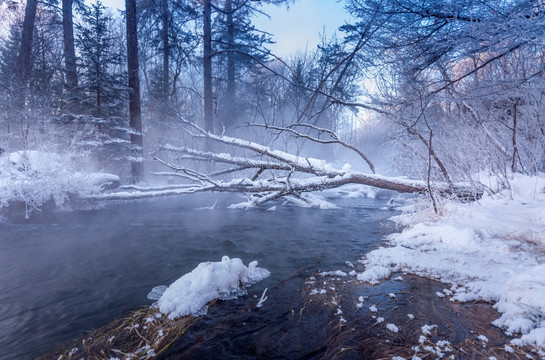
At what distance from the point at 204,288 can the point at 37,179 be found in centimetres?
756

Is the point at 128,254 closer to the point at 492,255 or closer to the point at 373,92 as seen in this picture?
the point at 492,255

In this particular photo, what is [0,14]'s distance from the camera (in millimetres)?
16734

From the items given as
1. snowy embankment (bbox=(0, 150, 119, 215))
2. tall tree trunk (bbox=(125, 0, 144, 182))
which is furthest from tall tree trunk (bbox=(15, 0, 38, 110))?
snowy embankment (bbox=(0, 150, 119, 215))

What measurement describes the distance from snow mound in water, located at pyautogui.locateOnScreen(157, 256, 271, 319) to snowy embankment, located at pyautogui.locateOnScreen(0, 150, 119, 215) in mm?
7173

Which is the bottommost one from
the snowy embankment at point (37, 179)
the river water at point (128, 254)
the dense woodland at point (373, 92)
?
the river water at point (128, 254)

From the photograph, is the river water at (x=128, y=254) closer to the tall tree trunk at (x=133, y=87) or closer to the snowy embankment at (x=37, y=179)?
the snowy embankment at (x=37, y=179)

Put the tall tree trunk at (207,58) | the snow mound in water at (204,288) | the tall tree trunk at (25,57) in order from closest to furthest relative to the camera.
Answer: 1. the snow mound in water at (204,288)
2. the tall tree trunk at (25,57)
3. the tall tree trunk at (207,58)

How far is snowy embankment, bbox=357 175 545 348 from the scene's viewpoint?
7.16 feet

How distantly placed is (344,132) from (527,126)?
4293 centimetres

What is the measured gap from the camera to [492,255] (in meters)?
3.45

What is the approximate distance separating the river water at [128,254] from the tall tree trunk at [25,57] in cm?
728

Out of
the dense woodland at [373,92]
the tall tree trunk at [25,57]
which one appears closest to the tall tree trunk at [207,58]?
the dense woodland at [373,92]

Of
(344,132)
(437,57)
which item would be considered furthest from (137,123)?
(344,132)

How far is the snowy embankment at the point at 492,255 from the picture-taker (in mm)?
2184
